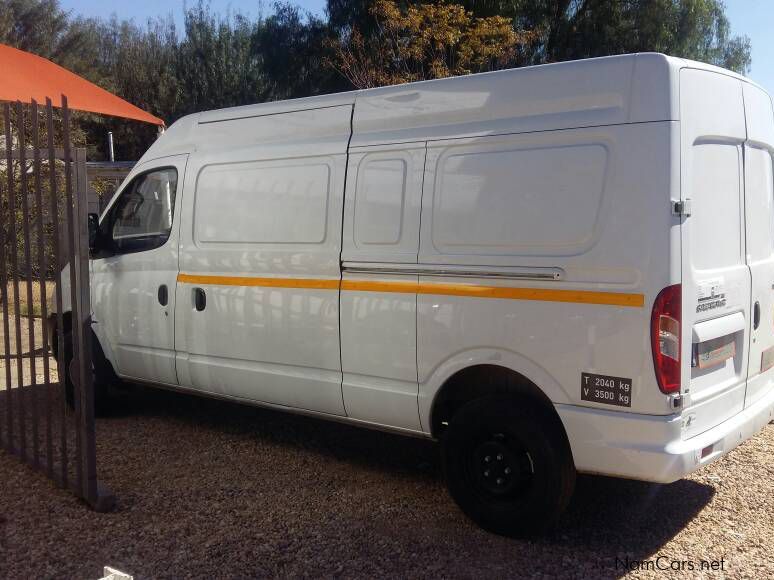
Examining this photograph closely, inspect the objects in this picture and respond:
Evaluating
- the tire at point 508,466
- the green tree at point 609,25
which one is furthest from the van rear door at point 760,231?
the green tree at point 609,25

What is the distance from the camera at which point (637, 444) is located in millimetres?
3701

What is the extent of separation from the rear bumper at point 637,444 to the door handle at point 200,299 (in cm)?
272

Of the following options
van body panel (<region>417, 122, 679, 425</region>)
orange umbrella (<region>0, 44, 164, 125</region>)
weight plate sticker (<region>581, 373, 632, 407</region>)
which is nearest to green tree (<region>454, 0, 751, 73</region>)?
orange umbrella (<region>0, 44, 164, 125</region>)

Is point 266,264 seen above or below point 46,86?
below

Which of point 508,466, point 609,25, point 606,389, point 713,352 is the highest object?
point 609,25

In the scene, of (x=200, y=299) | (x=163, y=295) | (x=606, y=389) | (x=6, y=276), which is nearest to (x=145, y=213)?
(x=163, y=295)

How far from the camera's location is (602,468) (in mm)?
3836

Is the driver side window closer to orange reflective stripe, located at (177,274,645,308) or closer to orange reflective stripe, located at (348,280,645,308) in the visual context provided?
orange reflective stripe, located at (177,274,645,308)

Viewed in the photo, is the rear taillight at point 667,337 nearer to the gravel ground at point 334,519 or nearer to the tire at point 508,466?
the tire at point 508,466

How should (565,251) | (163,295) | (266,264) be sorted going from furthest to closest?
1. (163,295)
2. (266,264)
3. (565,251)

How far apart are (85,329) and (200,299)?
1211 mm

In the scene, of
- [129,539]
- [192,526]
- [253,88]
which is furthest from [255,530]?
[253,88]

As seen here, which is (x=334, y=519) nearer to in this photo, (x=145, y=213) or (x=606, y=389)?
(x=606, y=389)

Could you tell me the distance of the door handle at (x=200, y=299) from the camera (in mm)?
5527
